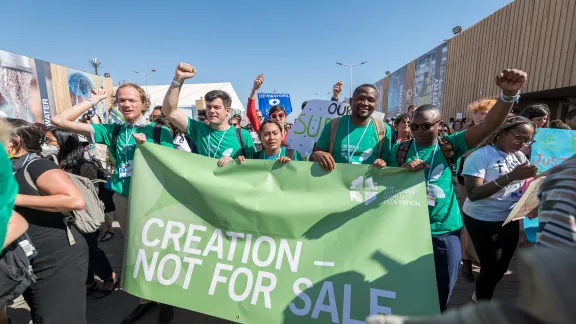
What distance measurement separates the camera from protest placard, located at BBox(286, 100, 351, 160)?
3920 millimetres

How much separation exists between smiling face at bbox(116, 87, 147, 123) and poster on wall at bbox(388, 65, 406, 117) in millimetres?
24136

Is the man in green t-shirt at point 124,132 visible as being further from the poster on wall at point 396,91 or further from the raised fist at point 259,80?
the poster on wall at point 396,91

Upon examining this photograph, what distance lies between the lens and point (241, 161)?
7.68ft

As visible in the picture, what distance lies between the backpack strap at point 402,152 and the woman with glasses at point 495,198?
Result: 0.60 m

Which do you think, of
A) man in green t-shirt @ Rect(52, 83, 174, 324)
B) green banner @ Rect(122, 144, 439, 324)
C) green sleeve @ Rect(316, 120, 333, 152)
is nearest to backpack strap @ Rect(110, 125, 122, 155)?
man in green t-shirt @ Rect(52, 83, 174, 324)

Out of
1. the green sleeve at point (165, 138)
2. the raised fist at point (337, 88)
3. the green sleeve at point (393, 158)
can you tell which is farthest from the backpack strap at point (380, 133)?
the green sleeve at point (165, 138)

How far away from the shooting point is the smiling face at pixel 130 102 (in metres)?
2.68

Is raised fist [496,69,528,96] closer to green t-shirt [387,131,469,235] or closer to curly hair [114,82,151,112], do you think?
green t-shirt [387,131,469,235]

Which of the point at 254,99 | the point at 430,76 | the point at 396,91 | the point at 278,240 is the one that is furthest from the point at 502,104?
the point at 396,91

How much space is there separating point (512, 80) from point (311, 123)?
8.08 feet

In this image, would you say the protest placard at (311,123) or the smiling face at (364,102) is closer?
the smiling face at (364,102)

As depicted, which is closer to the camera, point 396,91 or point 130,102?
point 130,102

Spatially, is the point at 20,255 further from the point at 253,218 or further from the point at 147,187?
the point at 253,218

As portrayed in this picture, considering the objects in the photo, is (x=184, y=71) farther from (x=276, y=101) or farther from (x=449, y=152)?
(x=276, y=101)
